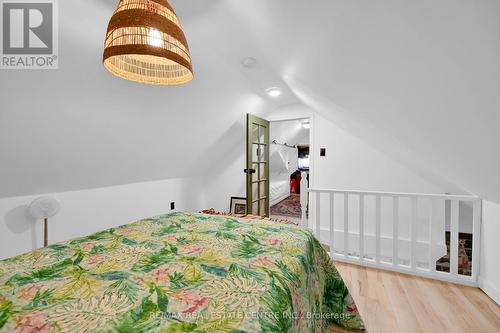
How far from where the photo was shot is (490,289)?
1.86 meters

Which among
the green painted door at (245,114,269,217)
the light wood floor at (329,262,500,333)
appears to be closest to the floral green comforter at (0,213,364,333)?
the light wood floor at (329,262,500,333)

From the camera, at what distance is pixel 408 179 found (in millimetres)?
3021

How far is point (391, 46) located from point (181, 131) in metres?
2.32

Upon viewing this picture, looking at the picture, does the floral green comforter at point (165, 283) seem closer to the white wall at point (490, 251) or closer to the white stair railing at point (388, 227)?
the white stair railing at point (388, 227)

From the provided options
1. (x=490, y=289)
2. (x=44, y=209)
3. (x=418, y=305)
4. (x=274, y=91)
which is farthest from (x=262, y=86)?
(x=490, y=289)

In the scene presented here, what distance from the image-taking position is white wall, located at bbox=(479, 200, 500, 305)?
1.82 m

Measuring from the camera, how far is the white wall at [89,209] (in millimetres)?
1916

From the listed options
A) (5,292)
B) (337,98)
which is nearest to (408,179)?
(337,98)

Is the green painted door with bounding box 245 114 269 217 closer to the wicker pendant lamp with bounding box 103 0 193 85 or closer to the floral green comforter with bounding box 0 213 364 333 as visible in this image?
the floral green comforter with bounding box 0 213 364 333

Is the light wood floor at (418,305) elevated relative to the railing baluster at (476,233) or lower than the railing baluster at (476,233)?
lower

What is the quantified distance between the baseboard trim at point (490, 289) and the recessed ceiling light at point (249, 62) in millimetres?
2899

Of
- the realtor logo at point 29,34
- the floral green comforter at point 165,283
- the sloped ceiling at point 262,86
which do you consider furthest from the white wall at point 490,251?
the realtor logo at point 29,34

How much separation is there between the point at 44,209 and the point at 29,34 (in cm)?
137

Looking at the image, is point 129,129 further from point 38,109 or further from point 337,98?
point 337,98
